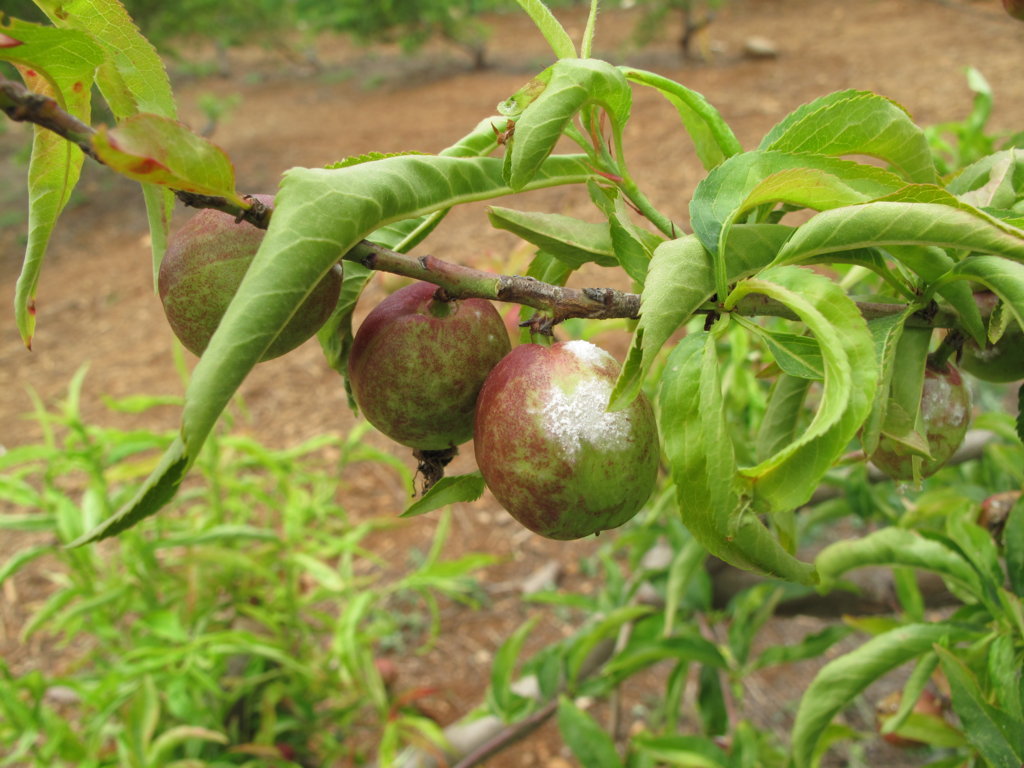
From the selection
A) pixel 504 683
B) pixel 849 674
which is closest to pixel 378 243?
pixel 849 674

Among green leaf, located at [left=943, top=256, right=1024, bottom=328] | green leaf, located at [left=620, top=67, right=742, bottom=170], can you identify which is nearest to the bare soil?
green leaf, located at [left=620, top=67, right=742, bottom=170]

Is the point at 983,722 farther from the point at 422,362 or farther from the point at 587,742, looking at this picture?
the point at 422,362

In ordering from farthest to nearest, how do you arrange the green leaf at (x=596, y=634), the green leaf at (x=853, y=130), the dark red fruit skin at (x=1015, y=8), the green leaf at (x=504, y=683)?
1. the green leaf at (x=504, y=683)
2. the green leaf at (x=596, y=634)
3. the dark red fruit skin at (x=1015, y=8)
4. the green leaf at (x=853, y=130)

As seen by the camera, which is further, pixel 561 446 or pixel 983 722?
pixel 983 722

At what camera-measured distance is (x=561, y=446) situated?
2.42 ft

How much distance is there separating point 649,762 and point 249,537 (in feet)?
3.74

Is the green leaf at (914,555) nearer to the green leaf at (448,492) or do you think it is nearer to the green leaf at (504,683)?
the green leaf at (448,492)

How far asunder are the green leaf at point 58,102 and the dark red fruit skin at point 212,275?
4.7 inches

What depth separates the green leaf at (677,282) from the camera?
0.64 metres

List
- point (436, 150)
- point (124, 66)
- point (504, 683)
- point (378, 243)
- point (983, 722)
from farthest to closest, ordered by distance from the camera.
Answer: point (436, 150) < point (504, 683) < point (983, 722) < point (378, 243) < point (124, 66)

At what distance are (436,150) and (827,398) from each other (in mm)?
7521

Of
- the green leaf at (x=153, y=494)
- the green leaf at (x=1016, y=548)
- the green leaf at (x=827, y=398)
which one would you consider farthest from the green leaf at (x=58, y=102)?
the green leaf at (x=1016, y=548)

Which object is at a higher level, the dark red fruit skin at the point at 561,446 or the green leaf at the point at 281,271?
the green leaf at the point at 281,271

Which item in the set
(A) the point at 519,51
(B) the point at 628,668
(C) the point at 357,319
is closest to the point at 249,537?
(B) the point at 628,668
